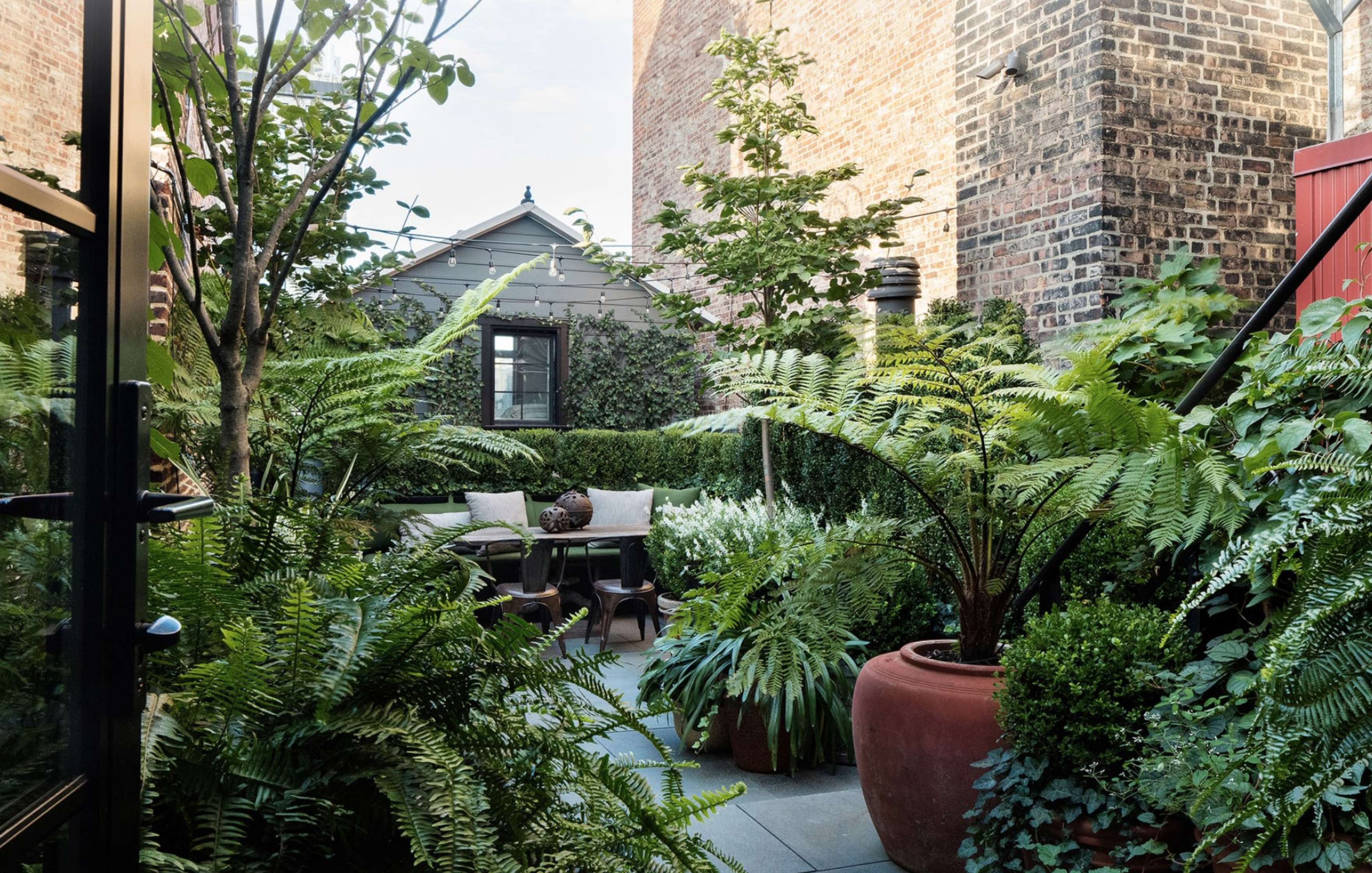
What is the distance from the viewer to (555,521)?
22.8 feet

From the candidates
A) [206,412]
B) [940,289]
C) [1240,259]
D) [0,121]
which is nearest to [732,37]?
[940,289]

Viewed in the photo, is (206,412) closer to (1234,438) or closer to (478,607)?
(478,607)

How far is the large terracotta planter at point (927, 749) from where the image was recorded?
8.59ft

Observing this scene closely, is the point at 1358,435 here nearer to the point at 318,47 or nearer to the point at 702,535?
the point at 318,47

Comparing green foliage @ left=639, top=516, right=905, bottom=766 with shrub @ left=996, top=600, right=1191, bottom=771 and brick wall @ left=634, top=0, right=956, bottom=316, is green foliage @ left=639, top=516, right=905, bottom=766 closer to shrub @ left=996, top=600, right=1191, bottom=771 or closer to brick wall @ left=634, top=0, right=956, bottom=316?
shrub @ left=996, top=600, right=1191, bottom=771

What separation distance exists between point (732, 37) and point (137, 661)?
6.01 m

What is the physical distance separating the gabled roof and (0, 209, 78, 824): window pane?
30.4ft

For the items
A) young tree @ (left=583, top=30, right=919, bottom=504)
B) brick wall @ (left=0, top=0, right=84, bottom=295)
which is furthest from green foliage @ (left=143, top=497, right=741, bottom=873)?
young tree @ (left=583, top=30, right=919, bottom=504)

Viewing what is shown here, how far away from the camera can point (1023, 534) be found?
265 cm

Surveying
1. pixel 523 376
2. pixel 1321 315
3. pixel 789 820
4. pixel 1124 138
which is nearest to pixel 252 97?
pixel 789 820

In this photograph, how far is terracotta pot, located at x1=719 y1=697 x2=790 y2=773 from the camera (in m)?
3.87

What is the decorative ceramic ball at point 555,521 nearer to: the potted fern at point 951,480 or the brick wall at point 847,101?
the brick wall at point 847,101

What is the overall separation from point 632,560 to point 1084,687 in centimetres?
517

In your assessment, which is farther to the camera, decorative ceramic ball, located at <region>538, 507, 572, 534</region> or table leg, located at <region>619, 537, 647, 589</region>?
table leg, located at <region>619, 537, 647, 589</region>
